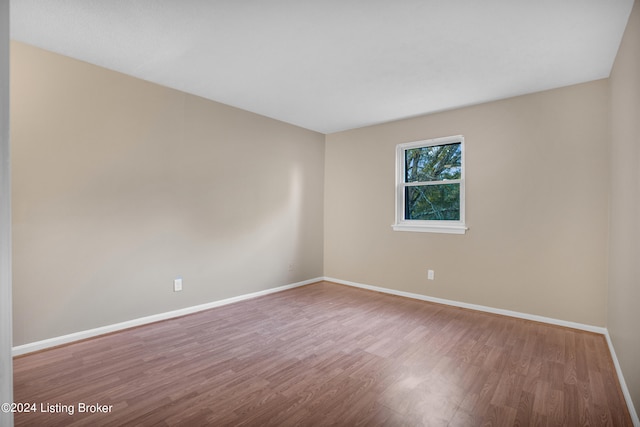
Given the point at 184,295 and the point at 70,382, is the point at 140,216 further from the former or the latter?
the point at 70,382

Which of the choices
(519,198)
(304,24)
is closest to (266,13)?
(304,24)

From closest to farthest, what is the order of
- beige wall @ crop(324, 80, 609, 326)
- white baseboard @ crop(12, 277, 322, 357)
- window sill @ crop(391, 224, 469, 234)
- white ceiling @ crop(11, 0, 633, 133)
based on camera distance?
white ceiling @ crop(11, 0, 633, 133) < white baseboard @ crop(12, 277, 322, 357) < beige wall @ crop(324, 80, 609, 326) < window sill @ crop(391, 224, 469, 234)

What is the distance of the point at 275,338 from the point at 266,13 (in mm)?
2574

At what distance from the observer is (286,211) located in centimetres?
452

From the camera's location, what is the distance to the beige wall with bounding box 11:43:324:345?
2.45m

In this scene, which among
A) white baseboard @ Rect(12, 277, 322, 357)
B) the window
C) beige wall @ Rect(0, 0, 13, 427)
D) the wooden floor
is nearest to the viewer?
beige wall @ Rect(0, 0, 13, 427)

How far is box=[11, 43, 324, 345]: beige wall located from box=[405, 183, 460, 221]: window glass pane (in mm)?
1910

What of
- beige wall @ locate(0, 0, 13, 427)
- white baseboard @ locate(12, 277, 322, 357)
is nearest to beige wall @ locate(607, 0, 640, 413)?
beige wall @ locate(0, 0, 13, 427)

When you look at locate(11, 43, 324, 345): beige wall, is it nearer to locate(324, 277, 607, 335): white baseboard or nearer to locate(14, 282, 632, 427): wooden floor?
locate(14, 282, 632, 427): wooden floor

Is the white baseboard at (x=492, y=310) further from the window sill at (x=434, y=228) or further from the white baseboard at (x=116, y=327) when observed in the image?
the white baseboard at (x=116, y=327)

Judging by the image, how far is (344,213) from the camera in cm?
489

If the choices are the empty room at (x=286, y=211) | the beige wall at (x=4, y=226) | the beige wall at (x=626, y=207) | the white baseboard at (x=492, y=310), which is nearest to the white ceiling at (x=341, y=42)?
the empty room at (x=286, y=211)

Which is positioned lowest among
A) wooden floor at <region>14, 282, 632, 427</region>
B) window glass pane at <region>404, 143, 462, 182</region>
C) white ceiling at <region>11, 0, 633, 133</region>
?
wooden floor at <region>14, 282, 632, 427</region>

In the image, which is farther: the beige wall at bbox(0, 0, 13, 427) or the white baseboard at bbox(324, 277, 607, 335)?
the white baseboard at bbox(324, 277, 607, 335)
